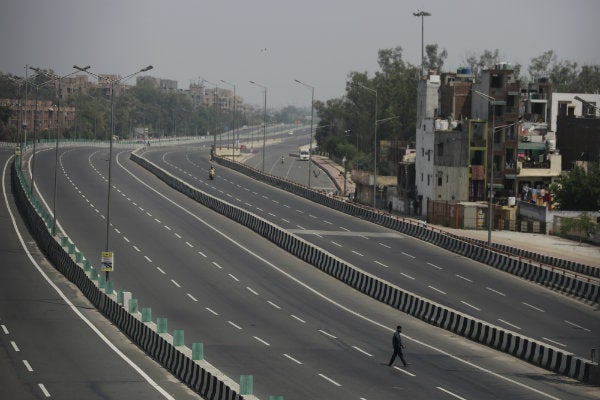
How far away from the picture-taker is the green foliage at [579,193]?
309 ft

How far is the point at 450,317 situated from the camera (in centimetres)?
5328

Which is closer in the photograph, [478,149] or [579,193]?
[579,193]

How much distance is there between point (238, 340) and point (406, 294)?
12.4m

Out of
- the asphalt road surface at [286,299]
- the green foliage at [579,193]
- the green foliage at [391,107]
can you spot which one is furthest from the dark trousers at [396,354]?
the green foliage at [391,107]

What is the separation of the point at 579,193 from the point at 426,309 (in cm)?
4195

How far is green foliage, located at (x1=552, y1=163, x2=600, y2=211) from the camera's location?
309 feet

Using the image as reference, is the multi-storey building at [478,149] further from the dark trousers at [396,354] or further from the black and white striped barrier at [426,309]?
the dark trousers at [396,354]

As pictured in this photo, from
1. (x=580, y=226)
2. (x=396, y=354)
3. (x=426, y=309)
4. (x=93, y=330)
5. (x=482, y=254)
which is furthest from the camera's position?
(x=580, y=226)

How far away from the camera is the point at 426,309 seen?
55.6 m

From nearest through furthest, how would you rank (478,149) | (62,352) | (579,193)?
(62,352), (579,193), (478,149)

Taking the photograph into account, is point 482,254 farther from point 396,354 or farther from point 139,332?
point 396,354

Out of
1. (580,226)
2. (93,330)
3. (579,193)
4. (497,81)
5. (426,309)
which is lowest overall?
(93,330)

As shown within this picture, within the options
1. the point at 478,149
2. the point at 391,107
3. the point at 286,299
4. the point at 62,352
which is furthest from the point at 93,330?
the point at 391,107

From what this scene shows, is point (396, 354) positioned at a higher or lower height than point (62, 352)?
higher
